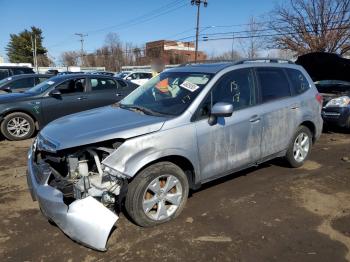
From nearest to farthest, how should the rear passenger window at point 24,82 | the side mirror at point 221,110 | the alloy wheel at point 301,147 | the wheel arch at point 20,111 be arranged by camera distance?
1. the side mirror at point 221,110
2. the alloy wheel at point 301,147
3. the wheel arch at point 20,111
4. the rear passenger window at point 24,82

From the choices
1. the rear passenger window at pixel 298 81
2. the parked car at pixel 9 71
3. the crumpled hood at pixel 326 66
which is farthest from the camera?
the parked car at pixel 9 71

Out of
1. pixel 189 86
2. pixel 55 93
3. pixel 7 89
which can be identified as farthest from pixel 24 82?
pixel 189 86

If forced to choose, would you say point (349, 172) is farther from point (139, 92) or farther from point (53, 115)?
point (53, 115)

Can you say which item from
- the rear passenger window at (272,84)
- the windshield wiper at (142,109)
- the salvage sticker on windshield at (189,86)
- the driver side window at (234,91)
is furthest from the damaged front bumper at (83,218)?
the rear passenger window at (272,84)

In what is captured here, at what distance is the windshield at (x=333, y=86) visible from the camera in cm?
942

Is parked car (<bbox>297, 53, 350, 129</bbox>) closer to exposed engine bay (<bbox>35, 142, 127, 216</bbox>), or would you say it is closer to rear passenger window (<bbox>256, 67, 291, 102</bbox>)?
rear passenger window (<bbox>256, 67, 291, 102</bbox>)

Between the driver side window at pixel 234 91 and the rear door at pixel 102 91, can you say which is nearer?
the driver side window at pixel 234 91

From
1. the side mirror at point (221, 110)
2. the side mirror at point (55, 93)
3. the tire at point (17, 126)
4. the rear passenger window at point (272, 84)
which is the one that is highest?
the rear passenger window at point (272, 84)

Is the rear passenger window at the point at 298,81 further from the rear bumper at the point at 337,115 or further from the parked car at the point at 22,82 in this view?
the parked car at the point at 22,82

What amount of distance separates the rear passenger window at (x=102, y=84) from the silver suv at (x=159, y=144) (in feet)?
15.3

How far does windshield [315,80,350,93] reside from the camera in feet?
30.9

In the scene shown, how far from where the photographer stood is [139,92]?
5.00 m

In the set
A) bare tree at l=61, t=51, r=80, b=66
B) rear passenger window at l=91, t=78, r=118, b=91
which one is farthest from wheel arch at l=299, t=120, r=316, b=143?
bare tree at l=61, t=51, r=80, b=66

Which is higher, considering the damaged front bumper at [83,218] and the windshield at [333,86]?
the windshield at [333,86]
